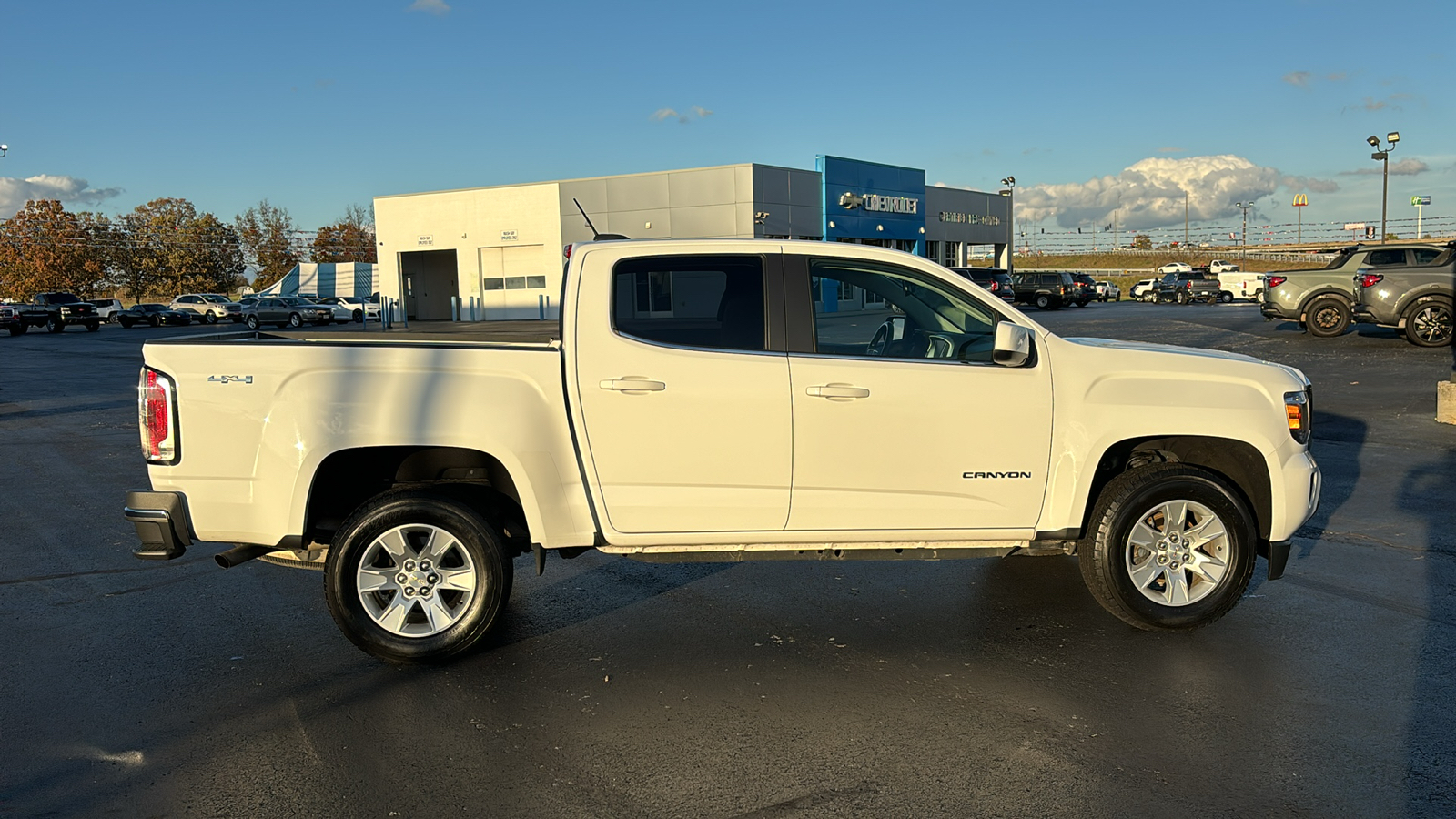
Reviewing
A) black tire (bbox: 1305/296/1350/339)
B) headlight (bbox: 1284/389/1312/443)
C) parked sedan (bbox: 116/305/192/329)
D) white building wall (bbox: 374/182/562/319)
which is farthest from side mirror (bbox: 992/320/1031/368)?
parked sedan (bbox: 116/305/192/329)

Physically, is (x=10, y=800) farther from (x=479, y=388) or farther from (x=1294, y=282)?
(x=1294, y=282)

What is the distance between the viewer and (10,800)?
12.0 feet

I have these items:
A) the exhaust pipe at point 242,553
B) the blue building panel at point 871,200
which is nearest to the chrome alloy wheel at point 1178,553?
the exhaust pipe at point 242,553

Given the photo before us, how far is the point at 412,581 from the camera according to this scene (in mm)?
4992

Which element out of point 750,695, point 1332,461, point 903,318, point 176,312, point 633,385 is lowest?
point 750,695

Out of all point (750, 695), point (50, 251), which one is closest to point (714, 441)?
point (750, 695)

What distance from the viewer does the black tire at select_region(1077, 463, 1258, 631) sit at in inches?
204

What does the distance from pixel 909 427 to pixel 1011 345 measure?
0.60 meters

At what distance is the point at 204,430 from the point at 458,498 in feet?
3.80

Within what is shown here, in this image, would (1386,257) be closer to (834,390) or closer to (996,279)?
(834,390)

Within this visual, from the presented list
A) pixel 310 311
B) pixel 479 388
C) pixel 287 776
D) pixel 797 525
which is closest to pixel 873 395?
pixel 797 525

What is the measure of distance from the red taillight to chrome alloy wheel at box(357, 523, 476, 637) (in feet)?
3.26

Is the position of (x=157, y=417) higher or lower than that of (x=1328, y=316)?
lower

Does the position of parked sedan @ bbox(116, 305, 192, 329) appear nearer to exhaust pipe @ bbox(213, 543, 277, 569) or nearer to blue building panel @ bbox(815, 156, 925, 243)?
blue building panel @ bbox(815, 156, 925, 243)
